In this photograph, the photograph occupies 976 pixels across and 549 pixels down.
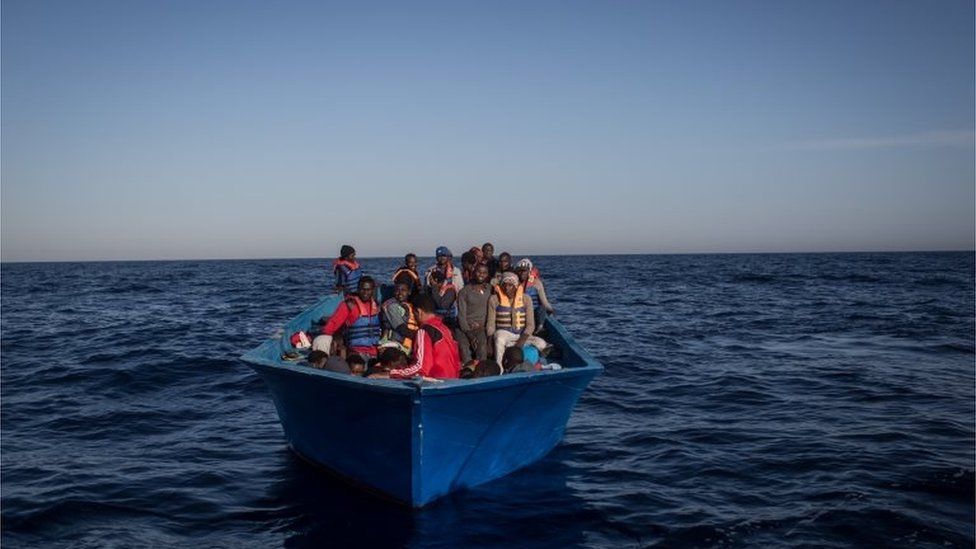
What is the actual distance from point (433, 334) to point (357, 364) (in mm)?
1526

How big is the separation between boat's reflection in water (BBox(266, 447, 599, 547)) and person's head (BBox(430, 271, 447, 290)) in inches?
200

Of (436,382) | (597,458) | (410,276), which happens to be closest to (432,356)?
(436,382)

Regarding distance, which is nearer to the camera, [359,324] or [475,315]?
[359,324]

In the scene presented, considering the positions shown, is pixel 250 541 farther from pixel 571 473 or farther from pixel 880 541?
pixel 880 541

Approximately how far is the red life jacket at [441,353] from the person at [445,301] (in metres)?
3.23

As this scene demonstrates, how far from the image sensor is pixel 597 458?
9172 millimetres

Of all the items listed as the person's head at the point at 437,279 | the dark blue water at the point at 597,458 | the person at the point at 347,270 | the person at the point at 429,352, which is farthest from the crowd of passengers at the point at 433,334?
the person at the point at 347,270

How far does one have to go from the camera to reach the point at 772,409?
11.7 m

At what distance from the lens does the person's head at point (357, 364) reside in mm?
8344

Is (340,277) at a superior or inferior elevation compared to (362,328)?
superior

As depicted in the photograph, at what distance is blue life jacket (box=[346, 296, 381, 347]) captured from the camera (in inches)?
354

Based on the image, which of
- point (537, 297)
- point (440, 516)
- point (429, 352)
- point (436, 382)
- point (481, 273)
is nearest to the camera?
point (436, 382)

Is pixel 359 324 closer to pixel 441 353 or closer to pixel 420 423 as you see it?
pixel 441 353

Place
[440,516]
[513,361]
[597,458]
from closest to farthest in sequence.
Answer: [440,516] → [513,361] → [597,458]
